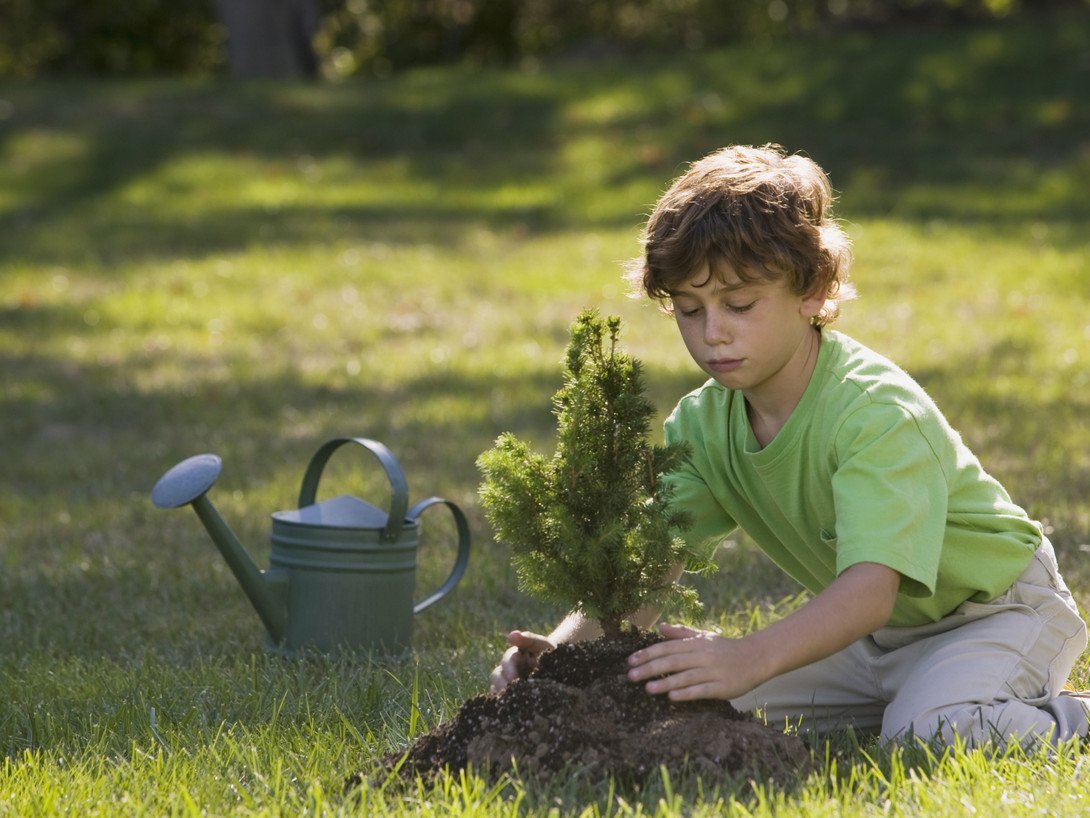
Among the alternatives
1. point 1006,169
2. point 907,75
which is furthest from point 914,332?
point 907,75

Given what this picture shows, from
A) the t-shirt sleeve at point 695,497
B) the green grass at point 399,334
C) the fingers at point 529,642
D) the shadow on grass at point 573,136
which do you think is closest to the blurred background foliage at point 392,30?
the shadow on grass at point 573,136

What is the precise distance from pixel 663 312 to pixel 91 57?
2573cm

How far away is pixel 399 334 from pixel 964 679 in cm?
638

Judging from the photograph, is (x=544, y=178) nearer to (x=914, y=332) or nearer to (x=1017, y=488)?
(x=914, y=332)

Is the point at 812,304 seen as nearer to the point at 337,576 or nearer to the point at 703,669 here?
the point at 703,669

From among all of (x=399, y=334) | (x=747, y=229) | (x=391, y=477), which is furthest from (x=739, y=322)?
(x=399, y=334)

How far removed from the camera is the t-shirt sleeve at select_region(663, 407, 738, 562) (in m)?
3.37

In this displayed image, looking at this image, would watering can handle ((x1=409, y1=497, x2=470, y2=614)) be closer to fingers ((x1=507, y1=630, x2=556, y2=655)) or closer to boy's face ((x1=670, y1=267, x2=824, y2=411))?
fingers ((x1=507, y1=630, x2=556, y2=655))

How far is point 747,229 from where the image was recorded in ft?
9.41

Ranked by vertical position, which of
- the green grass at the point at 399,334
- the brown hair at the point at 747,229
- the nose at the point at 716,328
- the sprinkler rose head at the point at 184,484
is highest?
the brown hair at the point at 747,229

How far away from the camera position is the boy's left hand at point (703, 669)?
2.68 meters

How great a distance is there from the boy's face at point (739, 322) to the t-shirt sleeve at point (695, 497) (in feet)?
1.26

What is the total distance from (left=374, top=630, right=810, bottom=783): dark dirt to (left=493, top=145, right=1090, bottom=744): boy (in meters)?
0.07

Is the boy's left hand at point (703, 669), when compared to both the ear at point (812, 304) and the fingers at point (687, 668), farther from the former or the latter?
the ear at point (812, 304)
